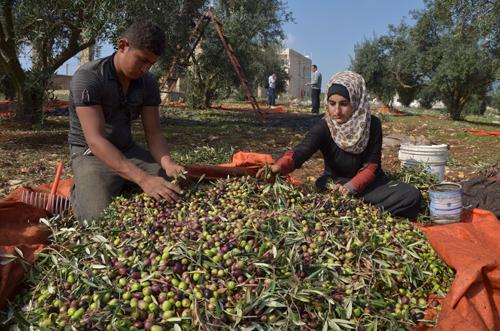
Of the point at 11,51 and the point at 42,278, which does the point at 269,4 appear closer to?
the point at 11,51

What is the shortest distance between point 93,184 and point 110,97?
737 mm

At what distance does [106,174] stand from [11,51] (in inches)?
297

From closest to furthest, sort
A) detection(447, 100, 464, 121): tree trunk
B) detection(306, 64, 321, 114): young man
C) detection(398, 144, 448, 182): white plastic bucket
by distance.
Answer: detection(398, 144, 448, 182): white plastic bucket, detection(306, 64, 321, 114): young man, detection(447, 100, 464, 121): tree trunk

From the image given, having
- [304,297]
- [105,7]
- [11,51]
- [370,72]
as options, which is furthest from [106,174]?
[370,72]

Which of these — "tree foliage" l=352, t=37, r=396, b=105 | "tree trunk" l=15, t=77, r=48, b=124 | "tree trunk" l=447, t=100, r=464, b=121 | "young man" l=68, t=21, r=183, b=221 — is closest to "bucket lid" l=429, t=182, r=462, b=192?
"young man" l=68, t=21, r=183, b=221

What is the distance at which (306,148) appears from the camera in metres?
4.12

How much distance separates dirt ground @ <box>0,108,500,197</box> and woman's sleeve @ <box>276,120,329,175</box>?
1.19m

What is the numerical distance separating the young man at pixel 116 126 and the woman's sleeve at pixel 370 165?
5.00 feet

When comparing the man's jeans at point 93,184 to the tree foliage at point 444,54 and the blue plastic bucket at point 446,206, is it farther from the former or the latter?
the tree foliage at point 444,54

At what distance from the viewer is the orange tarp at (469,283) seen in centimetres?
234

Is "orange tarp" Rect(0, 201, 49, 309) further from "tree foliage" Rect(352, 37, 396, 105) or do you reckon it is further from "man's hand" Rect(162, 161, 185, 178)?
"tree foliage" Rect(352, 37, 396, 105)

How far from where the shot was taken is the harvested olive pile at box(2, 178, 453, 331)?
2.08m

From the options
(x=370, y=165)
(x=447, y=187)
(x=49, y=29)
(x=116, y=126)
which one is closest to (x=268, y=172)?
(x=370, y=165)

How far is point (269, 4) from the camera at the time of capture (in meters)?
20.7
